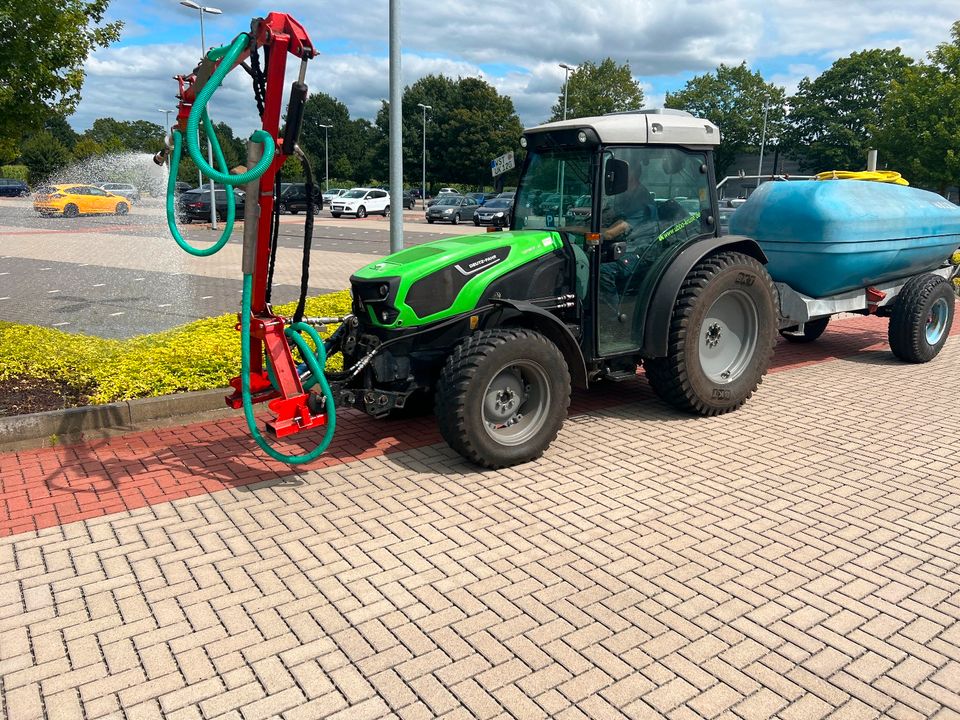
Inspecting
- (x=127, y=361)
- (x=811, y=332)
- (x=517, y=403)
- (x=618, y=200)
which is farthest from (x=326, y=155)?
(x=517, y=403)

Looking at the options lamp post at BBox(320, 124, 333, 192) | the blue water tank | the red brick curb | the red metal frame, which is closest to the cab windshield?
the red brick curb

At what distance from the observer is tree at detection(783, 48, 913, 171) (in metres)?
60.2

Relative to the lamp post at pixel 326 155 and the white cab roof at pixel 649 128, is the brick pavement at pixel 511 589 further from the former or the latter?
the lamp post at pixel 326 155

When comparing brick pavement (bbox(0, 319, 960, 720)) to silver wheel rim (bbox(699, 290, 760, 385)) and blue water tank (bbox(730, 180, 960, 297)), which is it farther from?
blue water tank (bbox(730, 180, 960, 297))

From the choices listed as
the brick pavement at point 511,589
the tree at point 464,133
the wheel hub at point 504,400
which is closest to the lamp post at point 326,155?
the tree at point 464,133

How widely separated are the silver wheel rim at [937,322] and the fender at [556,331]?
16.8 ft

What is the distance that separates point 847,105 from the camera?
62.0 m

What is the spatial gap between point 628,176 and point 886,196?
3.94m

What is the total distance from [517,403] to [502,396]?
0.46 ft

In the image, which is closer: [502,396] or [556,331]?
[502,396]

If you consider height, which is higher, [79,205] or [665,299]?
[79,205]

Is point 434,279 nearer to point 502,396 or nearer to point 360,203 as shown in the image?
point 502,396

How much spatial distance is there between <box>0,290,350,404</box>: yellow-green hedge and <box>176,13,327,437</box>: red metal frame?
4.43ft

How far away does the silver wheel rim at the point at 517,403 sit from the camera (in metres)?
5.21
